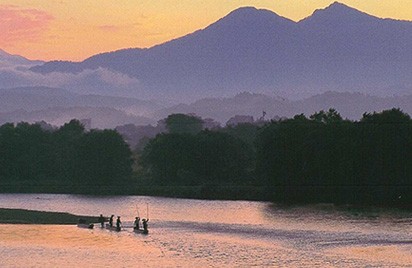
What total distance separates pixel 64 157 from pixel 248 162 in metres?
30.0

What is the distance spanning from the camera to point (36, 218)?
81250 mm

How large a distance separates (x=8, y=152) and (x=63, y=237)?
268ft

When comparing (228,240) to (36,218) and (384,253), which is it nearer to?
(384,253)

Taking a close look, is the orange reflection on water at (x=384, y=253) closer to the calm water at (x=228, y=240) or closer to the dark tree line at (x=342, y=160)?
the calm water at (x=228, y=240)

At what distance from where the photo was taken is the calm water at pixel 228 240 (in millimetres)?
54750

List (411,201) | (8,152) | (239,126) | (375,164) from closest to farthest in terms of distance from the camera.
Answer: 1. (411,201)
2. (375,164)
3. (8,152)
4. (239,126)

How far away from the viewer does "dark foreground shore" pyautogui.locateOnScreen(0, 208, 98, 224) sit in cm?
7900

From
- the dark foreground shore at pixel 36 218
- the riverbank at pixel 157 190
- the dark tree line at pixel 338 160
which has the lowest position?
the dark foreground shore at pixel 36 218

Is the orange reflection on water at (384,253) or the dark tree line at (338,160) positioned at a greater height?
the dark tree line at (338,160)

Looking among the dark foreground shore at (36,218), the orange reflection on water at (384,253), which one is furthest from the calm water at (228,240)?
the dark foreground shore at (36,218)

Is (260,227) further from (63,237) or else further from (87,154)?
(87,154)

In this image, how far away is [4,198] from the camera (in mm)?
118938

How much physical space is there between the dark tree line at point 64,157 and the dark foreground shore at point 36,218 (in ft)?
176

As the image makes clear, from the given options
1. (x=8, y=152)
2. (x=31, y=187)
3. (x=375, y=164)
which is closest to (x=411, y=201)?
(x=375, y=164)
